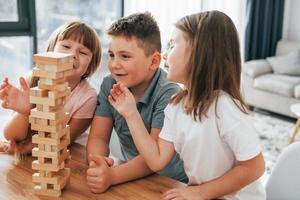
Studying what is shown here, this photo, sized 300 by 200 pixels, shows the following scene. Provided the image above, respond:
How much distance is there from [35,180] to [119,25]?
601 millimetres

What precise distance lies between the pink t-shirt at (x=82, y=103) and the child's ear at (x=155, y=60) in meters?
0.26

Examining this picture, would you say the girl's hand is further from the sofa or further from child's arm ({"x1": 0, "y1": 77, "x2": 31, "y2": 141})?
the sofa

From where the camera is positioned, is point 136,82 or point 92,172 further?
point 136,82

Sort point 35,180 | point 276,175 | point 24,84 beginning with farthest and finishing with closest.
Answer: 1. point 276,175
2. point 24,84
3. point 35,180

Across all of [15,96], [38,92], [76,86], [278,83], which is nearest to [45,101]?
[38,92]

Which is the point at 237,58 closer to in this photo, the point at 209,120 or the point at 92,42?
the point at 209,120

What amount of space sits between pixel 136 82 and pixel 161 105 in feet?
0.39

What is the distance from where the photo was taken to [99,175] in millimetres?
1169

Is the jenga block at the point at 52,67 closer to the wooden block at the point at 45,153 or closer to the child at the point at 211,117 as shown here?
the wooden block at the point at 45,153

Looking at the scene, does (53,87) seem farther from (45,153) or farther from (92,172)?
(92,172)

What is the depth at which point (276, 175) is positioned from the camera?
4.46 ft

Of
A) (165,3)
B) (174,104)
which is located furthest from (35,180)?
(165,3)

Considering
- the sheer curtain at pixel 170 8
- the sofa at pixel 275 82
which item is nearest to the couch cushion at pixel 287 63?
the sofa at pixel 275 82

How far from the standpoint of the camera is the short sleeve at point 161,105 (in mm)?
1380
